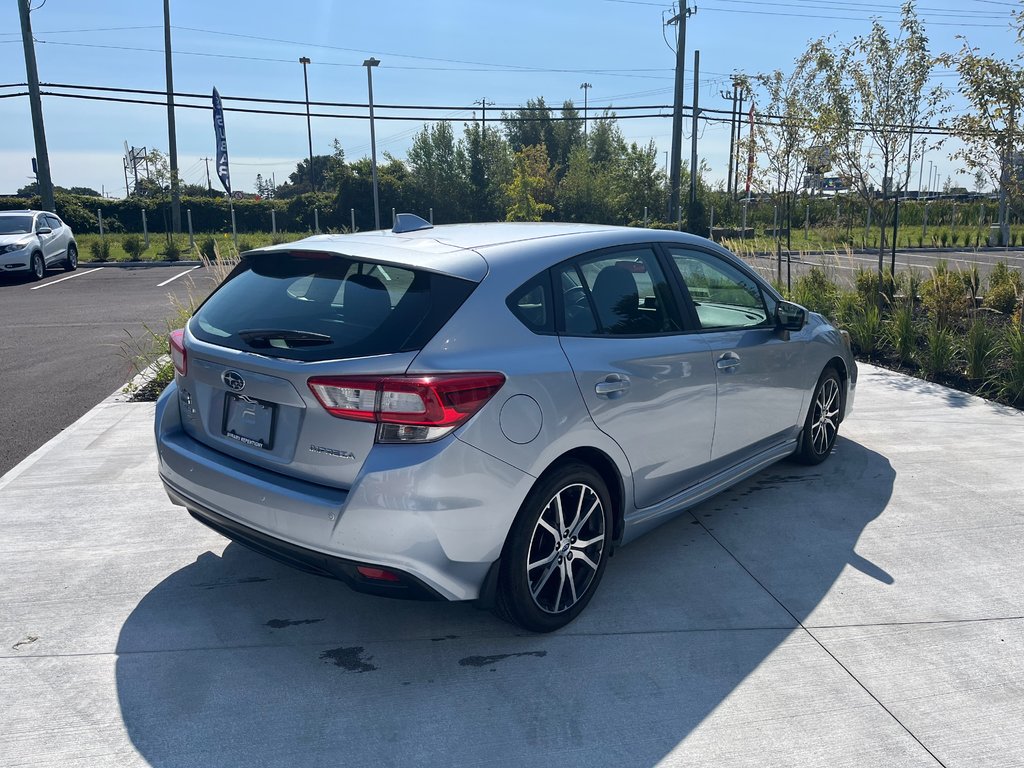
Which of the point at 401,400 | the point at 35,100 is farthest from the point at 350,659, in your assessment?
the point at 35,100

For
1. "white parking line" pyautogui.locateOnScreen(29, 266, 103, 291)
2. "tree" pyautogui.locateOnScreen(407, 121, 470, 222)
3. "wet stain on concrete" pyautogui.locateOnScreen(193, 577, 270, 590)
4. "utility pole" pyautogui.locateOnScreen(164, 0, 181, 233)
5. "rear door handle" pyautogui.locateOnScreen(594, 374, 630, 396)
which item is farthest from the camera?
"tree" pyautogui.locateOnScreen(407, 121, 470, 222)

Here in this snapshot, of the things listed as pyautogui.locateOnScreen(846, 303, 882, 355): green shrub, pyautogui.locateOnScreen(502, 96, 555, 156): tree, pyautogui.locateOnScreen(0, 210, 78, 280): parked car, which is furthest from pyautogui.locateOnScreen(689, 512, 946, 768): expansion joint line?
pyautogui.locateOnScreen(502, 96, 555, 156): tree

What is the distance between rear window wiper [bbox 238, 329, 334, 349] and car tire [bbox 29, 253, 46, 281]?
761 inches

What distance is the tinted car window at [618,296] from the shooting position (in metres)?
3.67

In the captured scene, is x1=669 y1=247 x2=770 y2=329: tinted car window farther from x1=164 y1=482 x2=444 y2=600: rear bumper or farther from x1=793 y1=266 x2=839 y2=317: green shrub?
x1=793 y1=266 x2=839 y2=317: green shrub

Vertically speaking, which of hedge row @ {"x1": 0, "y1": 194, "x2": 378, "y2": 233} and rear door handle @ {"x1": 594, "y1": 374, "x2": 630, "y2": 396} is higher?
hedge row @ {"x1": 0, "y1": 194, "x2": 378, "y2": 233}

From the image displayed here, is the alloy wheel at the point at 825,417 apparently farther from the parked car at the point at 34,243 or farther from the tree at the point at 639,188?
the tree at the point at 639,188

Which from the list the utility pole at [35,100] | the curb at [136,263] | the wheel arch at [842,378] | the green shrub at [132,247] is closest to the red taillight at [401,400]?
the wheel arch at [842,378]

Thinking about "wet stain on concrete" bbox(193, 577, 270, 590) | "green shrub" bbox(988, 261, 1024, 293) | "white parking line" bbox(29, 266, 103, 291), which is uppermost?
"green shrub" bbox(988, 261, 1024, 293)

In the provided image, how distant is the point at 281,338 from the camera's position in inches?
128

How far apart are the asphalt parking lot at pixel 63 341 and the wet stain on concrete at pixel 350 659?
3603mm

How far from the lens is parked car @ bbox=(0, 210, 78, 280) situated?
1908 centimetres

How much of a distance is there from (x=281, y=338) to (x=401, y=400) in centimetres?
65

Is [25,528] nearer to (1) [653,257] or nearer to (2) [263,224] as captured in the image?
(1) [653,257]
